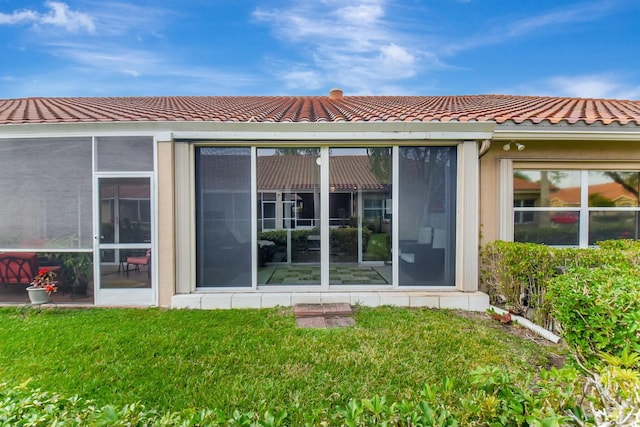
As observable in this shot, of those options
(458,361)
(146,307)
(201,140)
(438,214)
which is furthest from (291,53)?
(458,361)

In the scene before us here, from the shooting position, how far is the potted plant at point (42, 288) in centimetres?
615

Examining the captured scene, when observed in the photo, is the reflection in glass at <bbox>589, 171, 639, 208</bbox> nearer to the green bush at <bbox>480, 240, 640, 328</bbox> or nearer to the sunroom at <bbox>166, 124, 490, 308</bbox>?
the green bush at <bbox>480, 240, 640, 328</bbox>

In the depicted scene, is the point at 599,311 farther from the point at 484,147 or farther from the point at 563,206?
the point at 563,206

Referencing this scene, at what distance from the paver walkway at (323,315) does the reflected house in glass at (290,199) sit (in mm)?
261

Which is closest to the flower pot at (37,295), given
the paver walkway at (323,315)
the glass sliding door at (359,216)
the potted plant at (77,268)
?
the potted plant at (77,268)

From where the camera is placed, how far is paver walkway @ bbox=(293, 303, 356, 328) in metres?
5.46

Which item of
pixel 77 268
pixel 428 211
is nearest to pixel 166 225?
pixel 77 268

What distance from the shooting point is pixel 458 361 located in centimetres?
411

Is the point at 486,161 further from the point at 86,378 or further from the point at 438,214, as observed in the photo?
the point at 86,378

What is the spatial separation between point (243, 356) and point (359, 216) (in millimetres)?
3686

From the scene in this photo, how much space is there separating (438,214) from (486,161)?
1771 millimetres

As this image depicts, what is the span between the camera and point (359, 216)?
6.79 metres

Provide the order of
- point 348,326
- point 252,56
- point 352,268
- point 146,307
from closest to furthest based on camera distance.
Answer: point 348,326 < point 146,307 < point 352,268 < point 252,56

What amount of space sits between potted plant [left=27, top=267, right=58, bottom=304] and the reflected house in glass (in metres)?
0.38
